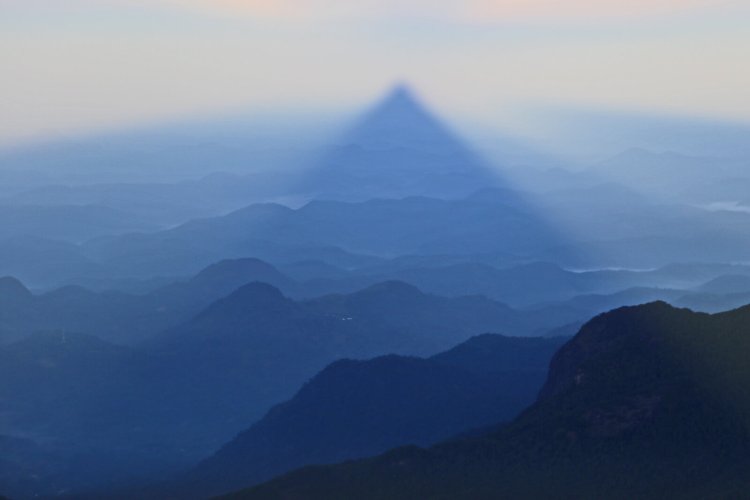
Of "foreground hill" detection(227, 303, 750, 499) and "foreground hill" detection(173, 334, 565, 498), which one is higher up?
Answer: "foreground hill" detection(173, 334, 565, 498)

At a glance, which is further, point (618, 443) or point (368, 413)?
point (368, 413)

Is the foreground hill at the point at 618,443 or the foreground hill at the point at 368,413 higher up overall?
the foreground hill at the point at 368,413

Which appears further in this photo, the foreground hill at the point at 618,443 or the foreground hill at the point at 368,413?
the foreground hill at the point at 368,413

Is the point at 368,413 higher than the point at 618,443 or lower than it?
higher

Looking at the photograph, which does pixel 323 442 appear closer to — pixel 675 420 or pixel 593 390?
pixel 593 390

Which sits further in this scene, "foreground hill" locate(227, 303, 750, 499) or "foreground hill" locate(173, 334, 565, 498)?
"foreground hill" locate(173, 334, 565, 498)

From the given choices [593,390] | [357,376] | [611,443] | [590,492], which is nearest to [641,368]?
[593,390]
